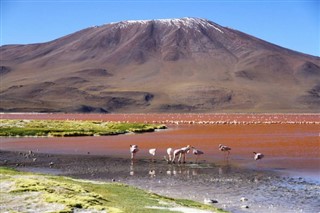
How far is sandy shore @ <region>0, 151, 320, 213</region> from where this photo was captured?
58.2 feet

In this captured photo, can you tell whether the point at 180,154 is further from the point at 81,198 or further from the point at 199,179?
the point at 81,198

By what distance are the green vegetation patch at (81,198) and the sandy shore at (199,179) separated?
1.87 meters

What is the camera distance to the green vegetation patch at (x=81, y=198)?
574 inches

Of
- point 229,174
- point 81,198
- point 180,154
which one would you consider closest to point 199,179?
point 229,174

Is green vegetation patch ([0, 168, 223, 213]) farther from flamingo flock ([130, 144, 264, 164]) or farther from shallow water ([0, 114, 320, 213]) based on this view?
flamingo flock ([130, 144, 264, 164])

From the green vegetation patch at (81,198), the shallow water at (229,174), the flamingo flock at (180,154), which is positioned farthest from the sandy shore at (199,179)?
the green vegetation patch at (81,198)

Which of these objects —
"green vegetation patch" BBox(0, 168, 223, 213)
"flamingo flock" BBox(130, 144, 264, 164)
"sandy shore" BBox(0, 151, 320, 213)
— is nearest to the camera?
"green vegetation patch" BBox(0, 168, 223, 213)

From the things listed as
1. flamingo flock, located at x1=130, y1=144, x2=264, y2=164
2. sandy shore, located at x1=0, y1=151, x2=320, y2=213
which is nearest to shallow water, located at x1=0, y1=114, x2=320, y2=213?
sandy shore, located at x1=0, y1=151, x2=320, y2=213

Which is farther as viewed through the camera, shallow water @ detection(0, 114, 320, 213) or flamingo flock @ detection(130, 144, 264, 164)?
flamingo flock @ detection(130, 144, 264, 164)

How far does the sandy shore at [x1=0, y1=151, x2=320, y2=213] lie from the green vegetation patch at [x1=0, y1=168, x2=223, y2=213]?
1.87 meters

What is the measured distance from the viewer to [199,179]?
22.9m

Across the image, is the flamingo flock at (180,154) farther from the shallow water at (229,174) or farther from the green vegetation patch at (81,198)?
the green vegetation patch at (81,198)

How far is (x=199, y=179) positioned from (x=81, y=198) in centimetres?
837

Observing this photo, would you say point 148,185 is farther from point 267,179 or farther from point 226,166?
point 226,166
